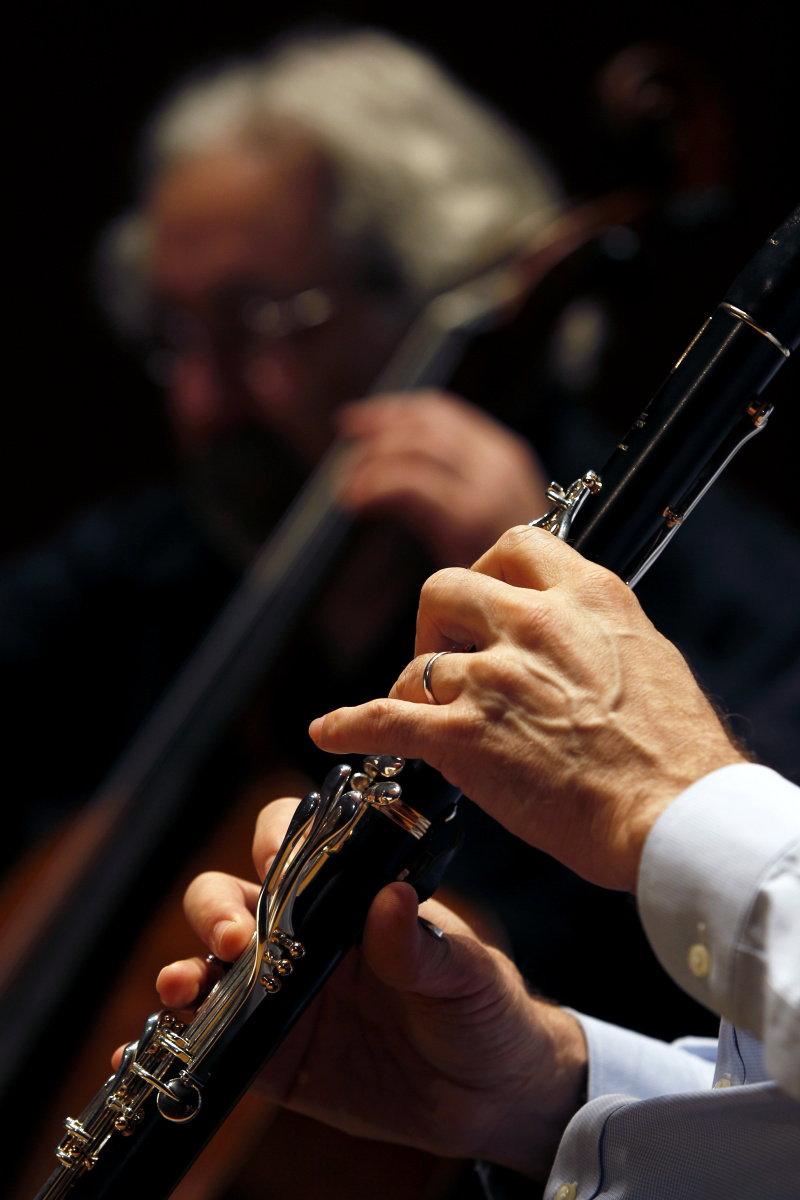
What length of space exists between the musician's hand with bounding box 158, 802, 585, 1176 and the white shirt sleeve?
175 mm

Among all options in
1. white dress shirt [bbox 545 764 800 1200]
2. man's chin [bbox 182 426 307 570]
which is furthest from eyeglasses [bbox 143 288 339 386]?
white dress shirt [bbox 545 764 800 1200]

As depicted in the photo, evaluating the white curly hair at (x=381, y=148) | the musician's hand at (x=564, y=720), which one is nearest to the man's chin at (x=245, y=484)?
the white curly hair at (x=381, y=148)

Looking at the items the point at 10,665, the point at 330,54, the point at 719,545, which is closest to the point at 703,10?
the point at 330,54

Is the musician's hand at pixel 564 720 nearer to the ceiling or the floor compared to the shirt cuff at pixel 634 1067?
nearer to the ceiling

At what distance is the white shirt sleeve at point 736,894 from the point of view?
0.34 meters

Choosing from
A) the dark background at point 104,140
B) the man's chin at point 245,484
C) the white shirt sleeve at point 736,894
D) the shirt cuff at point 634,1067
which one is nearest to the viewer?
the white shirt sleeve at point 736,894

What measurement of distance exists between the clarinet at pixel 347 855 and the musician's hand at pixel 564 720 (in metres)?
0.06

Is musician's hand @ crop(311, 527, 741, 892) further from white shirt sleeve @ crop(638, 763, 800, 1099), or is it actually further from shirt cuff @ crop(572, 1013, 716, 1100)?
shirt cuff @ crop(572, 1013, 716, 1100)

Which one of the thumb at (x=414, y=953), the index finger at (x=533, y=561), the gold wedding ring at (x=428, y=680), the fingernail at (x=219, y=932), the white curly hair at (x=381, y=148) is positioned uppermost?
the white curly hair at (x=381, y=148)

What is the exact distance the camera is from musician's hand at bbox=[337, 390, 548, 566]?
3.35 feet

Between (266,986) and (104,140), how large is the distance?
147cm

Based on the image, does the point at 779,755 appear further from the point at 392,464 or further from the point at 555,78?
the point at 555,78

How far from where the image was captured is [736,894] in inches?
13.9

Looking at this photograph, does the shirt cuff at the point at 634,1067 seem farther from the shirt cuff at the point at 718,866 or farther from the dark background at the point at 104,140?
the dark background at the point at 104,140
